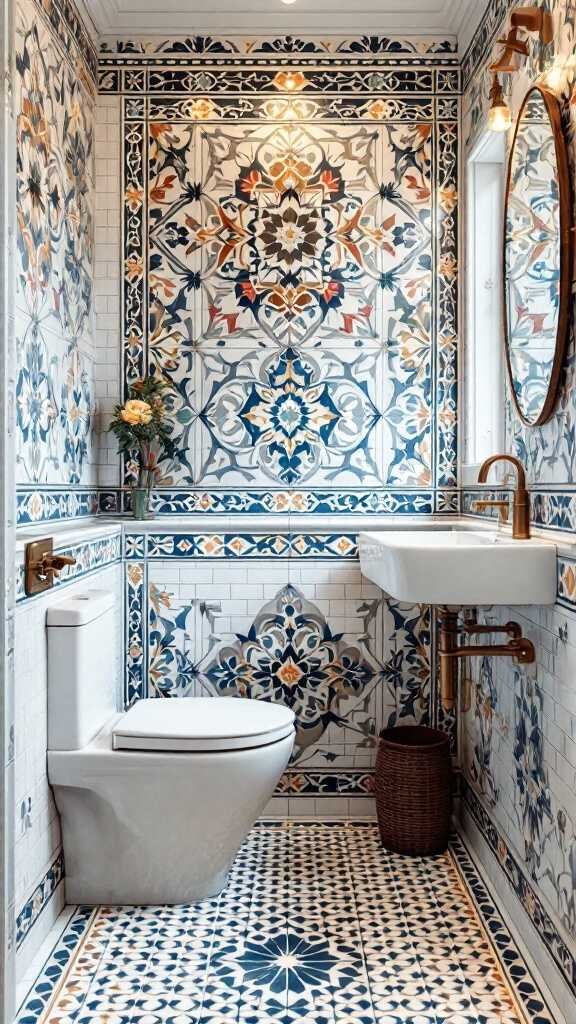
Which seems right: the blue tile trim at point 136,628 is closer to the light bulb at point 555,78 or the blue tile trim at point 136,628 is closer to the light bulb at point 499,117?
the light bulb at point 499,117

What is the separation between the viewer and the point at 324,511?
2939 mm

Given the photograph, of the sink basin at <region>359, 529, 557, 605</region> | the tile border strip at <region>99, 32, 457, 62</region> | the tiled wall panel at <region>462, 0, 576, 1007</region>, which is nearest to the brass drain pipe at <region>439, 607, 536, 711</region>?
the tiled wall panel at <region>462, 0, 576, 1007</region>

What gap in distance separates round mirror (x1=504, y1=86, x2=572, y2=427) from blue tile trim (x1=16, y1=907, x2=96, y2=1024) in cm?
165

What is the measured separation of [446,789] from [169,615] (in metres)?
1.04

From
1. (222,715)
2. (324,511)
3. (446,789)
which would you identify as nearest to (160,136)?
(324,511)

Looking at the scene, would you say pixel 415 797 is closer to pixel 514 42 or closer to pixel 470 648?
pixel 470 648

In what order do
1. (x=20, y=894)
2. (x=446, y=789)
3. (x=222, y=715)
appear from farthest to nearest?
(x=446, y=789)
(x=222, y=715)
(x=20, y=894)

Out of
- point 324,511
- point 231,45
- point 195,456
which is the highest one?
point 231,45

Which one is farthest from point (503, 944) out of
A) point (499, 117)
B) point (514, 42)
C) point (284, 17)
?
point (284, 17)

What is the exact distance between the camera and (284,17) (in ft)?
9.38

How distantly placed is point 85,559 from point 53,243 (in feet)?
2.89

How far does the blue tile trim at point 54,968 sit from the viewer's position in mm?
1804

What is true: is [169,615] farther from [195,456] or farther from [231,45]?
[231,45]

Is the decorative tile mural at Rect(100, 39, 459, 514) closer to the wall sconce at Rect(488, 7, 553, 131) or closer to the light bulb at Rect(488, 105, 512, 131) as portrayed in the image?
the wall sconce at Rect(488, 7, 553, 131)
